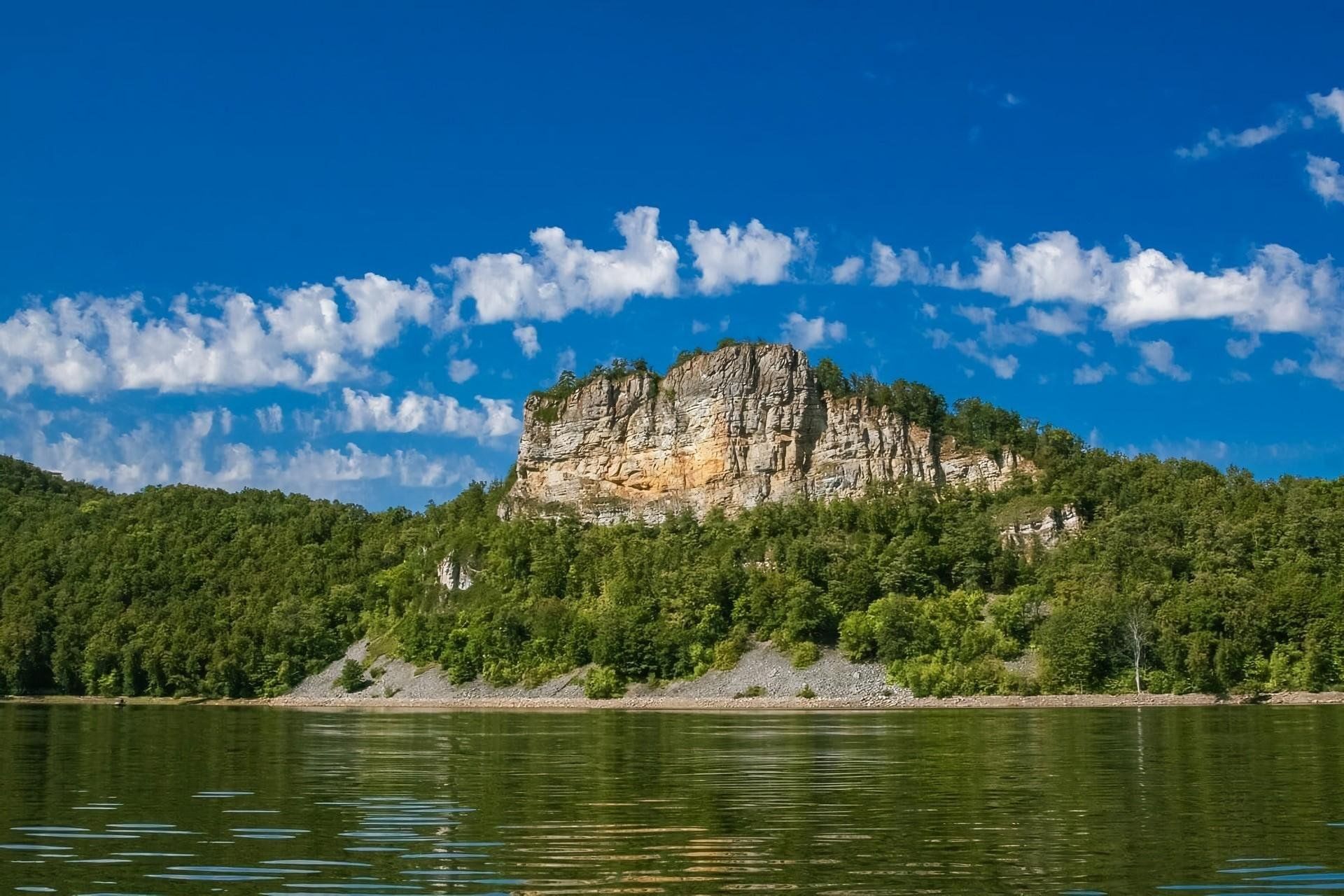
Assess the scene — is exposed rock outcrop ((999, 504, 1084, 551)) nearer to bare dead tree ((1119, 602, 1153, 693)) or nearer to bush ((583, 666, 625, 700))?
bare dead tree ((1119, 602, 1153, 693))

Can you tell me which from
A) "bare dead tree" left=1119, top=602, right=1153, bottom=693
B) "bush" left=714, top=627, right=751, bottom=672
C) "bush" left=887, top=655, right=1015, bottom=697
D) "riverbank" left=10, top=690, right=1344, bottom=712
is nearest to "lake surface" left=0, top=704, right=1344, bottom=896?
"riverbank" left=10, top=690, right=1344, bottom=712

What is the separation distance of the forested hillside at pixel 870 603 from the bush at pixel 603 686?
22.3 inches

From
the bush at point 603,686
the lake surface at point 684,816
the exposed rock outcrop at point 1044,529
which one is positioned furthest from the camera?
the exposed rock outcrop at point 1044,529

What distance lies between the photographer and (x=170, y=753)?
5231 cm

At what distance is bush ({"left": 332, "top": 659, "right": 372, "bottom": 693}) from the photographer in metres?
164

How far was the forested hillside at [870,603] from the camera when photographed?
125375mm

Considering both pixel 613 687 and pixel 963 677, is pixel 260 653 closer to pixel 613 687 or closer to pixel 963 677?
pixel 613 687

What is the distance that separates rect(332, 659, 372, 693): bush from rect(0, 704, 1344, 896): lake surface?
4146 inches

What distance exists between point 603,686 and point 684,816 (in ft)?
386

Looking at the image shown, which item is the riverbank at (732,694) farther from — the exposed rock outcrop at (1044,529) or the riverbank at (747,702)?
the exposed rock outcrop at (1044,529)

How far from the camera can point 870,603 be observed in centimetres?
15350

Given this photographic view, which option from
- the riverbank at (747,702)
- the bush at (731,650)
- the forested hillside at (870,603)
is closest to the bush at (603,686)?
the forested hillside at (870,603)

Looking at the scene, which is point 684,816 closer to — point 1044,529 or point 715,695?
point 715,695

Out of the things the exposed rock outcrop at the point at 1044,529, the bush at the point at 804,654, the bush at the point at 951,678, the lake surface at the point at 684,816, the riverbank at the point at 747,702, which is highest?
the exposed rock outcrop at the point at 1044,529
